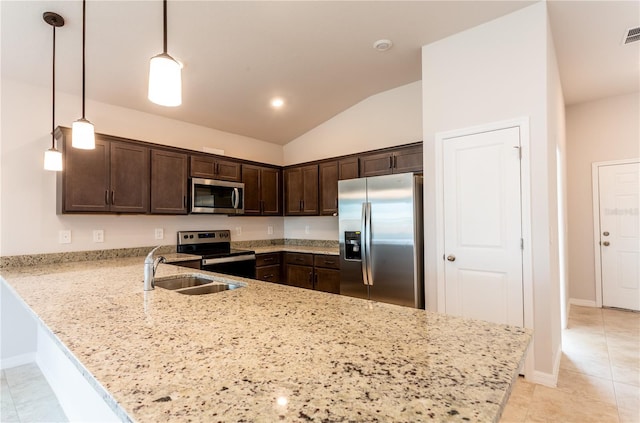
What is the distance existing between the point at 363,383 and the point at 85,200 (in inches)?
124

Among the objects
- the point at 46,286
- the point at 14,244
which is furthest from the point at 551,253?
the point at 14,244

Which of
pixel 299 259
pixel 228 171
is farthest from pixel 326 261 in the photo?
pixel 228 171

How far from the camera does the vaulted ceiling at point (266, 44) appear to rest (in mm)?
2373

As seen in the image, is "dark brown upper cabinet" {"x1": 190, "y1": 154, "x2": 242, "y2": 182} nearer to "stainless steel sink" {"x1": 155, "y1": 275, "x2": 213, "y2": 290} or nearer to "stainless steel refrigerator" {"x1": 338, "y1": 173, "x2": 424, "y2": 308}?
"stainless steel refrigerator" {"x1": 338, "y1": 173, "x2": 424, "y2": 308}

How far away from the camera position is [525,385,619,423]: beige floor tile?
1.97 m

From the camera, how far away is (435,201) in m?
2.85

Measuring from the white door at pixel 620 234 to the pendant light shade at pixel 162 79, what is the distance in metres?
5.28

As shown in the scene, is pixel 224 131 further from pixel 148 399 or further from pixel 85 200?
pixel 148 399

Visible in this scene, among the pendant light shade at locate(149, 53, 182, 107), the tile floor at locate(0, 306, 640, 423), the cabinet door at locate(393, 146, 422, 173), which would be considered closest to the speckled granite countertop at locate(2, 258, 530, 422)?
the pendant light shade at locate(149, 53, 182, 107)

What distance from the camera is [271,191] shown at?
4555 millimetres

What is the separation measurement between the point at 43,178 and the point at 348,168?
3118mm

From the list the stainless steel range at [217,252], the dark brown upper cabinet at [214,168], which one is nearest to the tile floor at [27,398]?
the stainless steel range at [217,252]

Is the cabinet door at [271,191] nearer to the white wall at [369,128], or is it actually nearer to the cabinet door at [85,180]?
the white wall at [369,128]

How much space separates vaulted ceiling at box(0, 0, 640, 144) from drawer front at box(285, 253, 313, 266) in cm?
198
